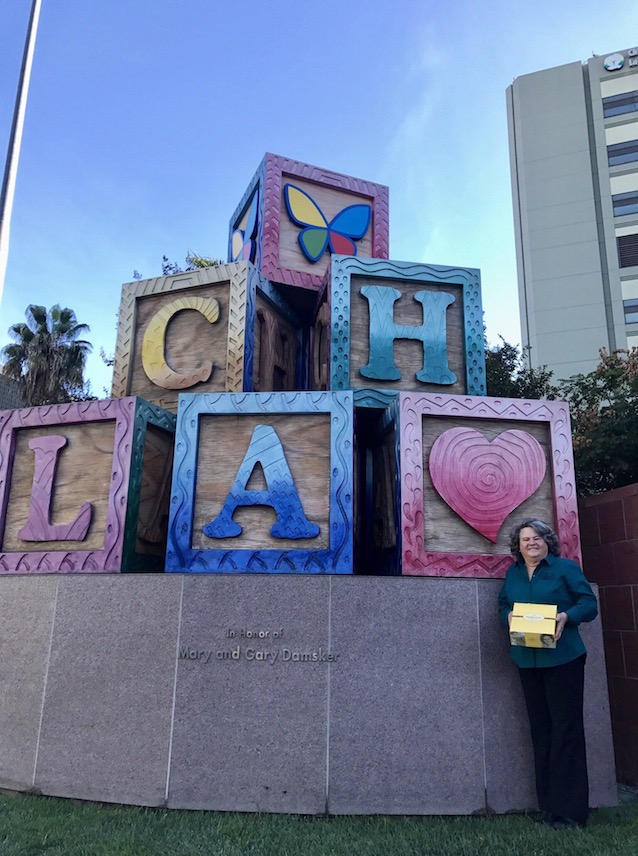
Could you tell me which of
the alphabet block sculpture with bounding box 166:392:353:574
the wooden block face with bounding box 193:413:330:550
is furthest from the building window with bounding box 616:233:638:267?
the wooden block face with bounding box 193:413:330:550

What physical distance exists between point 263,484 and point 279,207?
4568mm

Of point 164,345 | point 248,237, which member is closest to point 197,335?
point 164,345

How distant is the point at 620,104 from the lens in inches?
1570

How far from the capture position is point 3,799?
550 centimetres

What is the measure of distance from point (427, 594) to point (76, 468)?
11.7 feet

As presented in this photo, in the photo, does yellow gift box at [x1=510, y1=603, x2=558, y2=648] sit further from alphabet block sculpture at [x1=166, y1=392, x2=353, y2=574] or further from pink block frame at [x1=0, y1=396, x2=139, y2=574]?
pink block frame at [x1=0, y1=396, x2=139, y2=574]

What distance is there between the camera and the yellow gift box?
501cm

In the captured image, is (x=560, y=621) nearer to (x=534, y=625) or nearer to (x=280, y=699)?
(x=534, y=625)

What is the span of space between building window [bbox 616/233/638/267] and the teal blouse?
36418 millimetres

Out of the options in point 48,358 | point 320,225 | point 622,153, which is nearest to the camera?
point 320,225

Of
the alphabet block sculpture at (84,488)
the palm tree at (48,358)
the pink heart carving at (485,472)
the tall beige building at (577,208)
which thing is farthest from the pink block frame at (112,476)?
the tall beige building at (577,208)

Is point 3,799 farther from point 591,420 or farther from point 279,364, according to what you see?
point 591,420

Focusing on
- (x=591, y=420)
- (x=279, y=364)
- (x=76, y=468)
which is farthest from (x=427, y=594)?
(x=591, y=420)

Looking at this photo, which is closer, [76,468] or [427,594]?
[427,594]
